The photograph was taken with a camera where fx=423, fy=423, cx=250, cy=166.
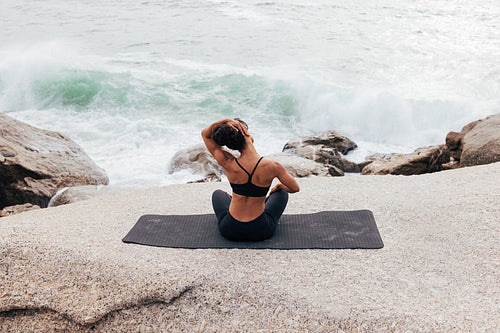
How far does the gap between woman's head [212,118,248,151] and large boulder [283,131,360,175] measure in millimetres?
4132

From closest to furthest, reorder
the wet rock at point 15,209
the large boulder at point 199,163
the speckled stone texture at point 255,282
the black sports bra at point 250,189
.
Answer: the speckled stone texture at point 255,282
the black sports bra at point 250,189
the wet rock at point 15,209
the large boulder at point 199,163

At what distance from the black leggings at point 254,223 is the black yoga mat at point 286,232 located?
0.22 ft

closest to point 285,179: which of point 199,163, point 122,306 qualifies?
point 122,306

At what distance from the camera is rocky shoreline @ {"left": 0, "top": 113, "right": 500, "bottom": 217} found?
6.28 m

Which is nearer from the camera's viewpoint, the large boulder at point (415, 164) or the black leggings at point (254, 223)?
the black leggings at point (254, 223)

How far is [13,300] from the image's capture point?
3.24m

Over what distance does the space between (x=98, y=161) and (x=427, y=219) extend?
7.00 m

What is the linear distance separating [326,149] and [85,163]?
15.0 ft

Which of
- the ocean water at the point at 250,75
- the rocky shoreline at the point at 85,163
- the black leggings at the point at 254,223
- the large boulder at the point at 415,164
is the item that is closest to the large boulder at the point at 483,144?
the rocky shoreline at the point at 85,163

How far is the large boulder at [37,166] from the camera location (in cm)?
632

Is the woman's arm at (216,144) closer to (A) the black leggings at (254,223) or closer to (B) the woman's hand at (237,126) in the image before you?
(B) the woman's hand at (237,126)

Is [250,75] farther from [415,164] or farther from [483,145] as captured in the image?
[483,145]

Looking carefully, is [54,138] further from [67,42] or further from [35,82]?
[67,42]

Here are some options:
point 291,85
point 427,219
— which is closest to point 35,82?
point 291,85
